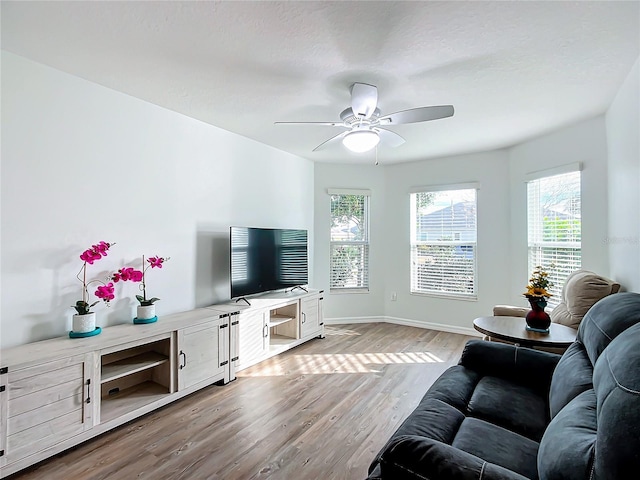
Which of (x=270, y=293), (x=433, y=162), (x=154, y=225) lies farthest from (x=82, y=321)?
(x=433, y=162)

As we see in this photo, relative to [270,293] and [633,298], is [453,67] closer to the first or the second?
[633,298]

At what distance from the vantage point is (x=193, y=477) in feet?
6.14

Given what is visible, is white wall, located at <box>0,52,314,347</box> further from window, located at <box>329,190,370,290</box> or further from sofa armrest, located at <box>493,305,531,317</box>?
sofa armrest, located at <box>493,305,531,317</box>

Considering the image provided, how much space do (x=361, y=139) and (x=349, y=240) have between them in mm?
2799

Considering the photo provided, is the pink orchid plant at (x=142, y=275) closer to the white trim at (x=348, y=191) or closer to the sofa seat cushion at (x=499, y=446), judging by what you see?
the sofa seat cushion at (x=499, y=446)

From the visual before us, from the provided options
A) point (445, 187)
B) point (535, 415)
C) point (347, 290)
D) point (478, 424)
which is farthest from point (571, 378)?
point (347, 290)

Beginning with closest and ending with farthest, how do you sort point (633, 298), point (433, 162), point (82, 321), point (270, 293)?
point (633, 298) < point (82, 321) < point (270, 293) < point (433, 162)

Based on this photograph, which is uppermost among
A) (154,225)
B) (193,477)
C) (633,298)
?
(154,225)

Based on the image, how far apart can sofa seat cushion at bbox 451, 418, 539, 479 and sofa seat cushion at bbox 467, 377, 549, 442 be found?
6 centimetres

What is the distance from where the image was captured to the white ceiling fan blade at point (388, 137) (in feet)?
9.47

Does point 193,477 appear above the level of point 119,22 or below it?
below

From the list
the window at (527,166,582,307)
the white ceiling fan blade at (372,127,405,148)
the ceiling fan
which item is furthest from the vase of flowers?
the window at (527,166,582,307)

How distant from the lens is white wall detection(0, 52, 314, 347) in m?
2.18

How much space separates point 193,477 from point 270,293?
2417 millimetres
